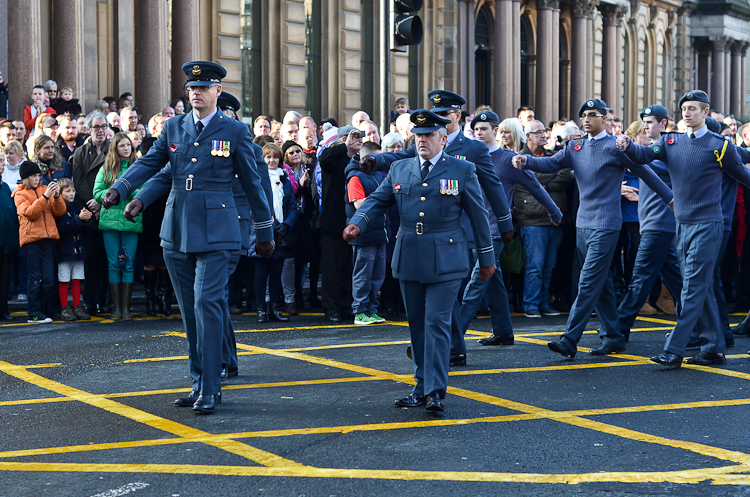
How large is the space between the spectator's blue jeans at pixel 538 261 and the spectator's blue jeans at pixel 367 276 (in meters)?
1.69

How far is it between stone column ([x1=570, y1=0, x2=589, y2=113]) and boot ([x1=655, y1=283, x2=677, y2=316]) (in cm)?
2405

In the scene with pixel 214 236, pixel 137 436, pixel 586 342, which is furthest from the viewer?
pixel 586 342

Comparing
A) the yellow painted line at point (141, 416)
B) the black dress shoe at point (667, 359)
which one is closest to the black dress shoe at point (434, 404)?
the yellow painted line at point (141, 416)

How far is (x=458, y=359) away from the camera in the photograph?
854 cm

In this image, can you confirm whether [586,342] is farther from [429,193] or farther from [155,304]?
[155,304]

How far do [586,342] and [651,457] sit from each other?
4223mm

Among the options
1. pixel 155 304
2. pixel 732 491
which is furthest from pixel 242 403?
pixel 155 304

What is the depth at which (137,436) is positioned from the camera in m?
6.21

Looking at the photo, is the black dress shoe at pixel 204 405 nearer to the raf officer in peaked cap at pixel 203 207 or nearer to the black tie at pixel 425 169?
the raf officer in peaked cap at pixel 203 207

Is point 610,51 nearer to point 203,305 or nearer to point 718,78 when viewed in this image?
point 718,78

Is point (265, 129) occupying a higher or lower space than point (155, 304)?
higher

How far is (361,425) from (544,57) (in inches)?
1112

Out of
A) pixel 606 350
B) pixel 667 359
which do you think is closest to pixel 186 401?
pixel 667 359

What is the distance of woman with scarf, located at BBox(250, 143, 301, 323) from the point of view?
37.0 ft
